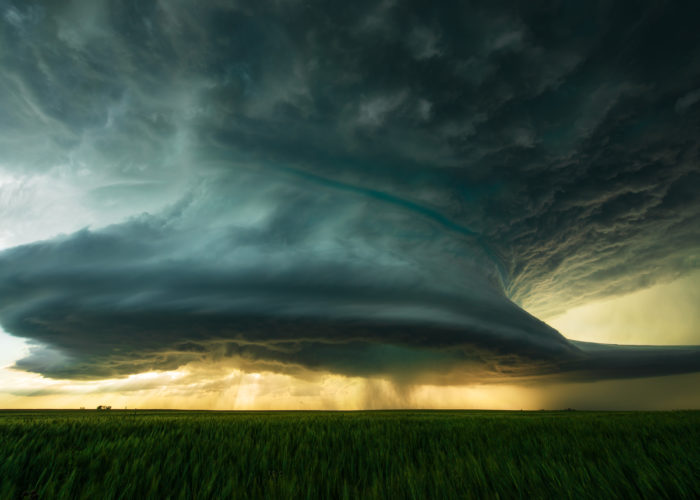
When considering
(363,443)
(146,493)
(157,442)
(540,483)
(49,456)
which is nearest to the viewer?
(146,493)

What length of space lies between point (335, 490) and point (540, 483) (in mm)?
1754

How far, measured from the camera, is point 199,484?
3.04 m

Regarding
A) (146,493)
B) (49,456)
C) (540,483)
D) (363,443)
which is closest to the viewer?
(146,493)

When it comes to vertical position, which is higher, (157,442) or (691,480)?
(157,442)

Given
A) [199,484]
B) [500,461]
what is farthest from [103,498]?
[500,461]

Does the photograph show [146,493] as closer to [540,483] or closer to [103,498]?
[103,498]

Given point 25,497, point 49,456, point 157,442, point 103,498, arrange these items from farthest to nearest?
point 157,442 → point 49,456 → point 103,498 → point 25,497

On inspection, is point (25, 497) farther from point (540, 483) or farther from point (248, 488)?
point (540, 483)

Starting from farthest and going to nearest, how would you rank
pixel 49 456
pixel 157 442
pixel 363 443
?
pixel 363 443, pixel 157 442, pixel 49 456

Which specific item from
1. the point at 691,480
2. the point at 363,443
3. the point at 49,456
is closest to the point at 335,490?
the point at 363,443

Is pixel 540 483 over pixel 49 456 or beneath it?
beneath

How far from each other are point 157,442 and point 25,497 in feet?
9.29

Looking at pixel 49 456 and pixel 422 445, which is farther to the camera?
pixel 422 445

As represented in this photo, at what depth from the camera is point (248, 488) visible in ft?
9.64
